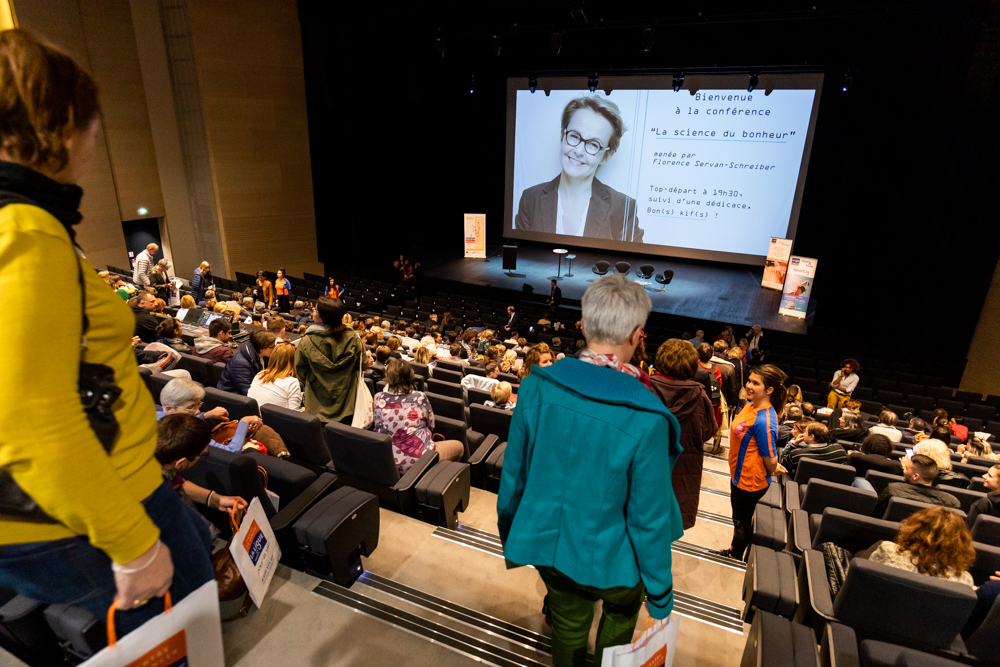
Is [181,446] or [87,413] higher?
[87,413]

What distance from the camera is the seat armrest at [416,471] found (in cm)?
312

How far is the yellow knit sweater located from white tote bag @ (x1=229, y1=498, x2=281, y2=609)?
1.03 m

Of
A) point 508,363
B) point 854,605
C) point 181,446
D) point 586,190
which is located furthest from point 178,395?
point 586,190

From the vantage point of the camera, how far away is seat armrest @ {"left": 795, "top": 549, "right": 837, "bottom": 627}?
2492 millimetres

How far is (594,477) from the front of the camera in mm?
1460

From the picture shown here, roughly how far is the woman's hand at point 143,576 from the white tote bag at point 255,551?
89cm

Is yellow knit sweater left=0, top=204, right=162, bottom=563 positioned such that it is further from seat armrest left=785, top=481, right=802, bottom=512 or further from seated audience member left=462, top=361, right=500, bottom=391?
seated audience member left=462, top=361, right=500, bottom=391

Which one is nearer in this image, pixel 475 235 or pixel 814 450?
pixel 814 450

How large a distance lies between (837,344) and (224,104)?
1583 cm

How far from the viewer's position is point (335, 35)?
14.1m

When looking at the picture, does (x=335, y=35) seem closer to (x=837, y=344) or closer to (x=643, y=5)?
(x=643, y=5)

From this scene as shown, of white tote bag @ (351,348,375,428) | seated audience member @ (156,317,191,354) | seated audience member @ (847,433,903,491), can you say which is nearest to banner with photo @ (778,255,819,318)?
seated audience member @ (847,433,903,491)

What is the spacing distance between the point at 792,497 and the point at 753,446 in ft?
3.13

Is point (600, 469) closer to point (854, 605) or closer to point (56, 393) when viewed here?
point (56, 393)
